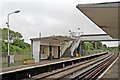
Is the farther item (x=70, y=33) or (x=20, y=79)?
(x=70, y=33)

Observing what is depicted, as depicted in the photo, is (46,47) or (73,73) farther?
(46,47)

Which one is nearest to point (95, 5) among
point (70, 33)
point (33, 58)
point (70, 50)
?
point (33, 58)

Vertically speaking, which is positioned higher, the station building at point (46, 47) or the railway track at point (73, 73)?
the station building at point (46, 47)

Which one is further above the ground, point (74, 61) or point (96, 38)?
point (96, 38)

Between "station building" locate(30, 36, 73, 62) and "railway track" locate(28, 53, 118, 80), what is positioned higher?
"station building" locate(30, 36, 73, 62)

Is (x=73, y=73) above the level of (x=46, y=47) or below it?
below

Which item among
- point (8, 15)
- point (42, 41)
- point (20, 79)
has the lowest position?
point (20, 79)

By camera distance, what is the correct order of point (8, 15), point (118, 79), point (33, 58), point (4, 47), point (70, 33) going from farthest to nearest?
point (70, 33)
point (4, 47)
point (33, 58)
point (8, 15)
point (118, 79)

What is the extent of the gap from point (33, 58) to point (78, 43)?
22.8 meters

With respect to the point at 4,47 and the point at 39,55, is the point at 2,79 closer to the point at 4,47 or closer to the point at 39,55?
the point at 39,55

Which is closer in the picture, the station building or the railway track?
the railway track

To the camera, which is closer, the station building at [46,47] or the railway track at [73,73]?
the railway track at [73,73]

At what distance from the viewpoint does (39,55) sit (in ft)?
123

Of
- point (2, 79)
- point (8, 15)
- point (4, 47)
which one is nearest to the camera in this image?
point (2, 79)
